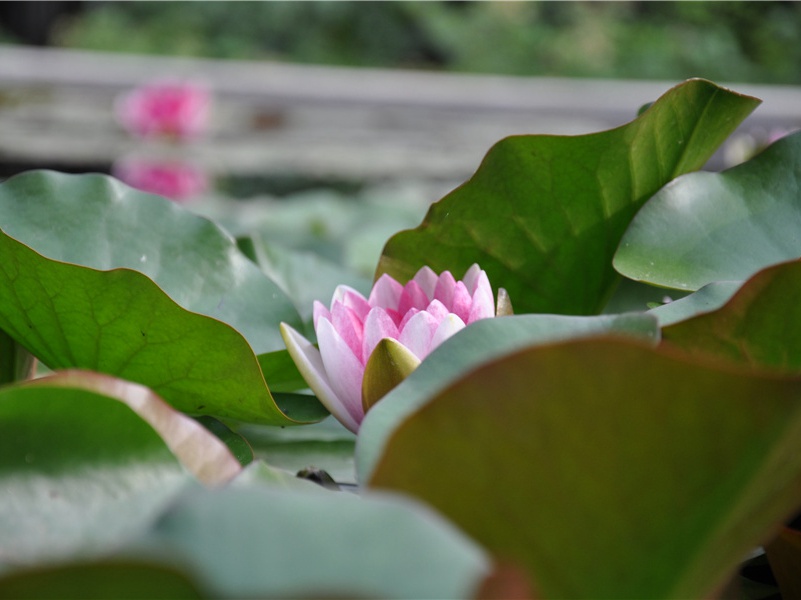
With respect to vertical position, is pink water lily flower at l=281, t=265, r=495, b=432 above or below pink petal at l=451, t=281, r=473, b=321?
below

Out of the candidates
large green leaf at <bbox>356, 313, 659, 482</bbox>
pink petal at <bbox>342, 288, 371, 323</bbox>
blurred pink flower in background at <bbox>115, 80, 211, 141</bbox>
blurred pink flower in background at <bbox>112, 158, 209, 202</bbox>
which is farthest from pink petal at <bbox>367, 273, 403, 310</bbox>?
blurred pink flower in background at <bbox>115, 80, 211, 141</bbox>

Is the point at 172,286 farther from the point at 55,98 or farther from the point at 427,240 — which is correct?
the point at 55,98

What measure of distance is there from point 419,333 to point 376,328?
0.02 metres

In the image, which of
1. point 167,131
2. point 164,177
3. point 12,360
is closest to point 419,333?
point 12,360

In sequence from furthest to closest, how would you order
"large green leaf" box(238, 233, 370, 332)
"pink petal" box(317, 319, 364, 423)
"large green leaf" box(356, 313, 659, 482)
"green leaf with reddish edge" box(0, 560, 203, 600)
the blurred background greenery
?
the blurred background greenery → "large green leaf" box(238, 233, 370, 332) → "pink petal" box(317, 319, 364, 423) → "large green leaf" box(356, 313, 659, 482) → "green leaf with reddish edge" box(0, 560, 203, 600)

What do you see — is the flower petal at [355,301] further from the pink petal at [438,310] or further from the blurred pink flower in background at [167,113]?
the blurred pink flower in background at [167,113]

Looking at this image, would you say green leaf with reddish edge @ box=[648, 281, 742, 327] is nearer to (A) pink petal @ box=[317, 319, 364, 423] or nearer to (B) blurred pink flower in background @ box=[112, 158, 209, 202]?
(A) pink petal @ box=[317, 319, 364, 423]

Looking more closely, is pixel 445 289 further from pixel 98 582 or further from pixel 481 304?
pixel 98 582

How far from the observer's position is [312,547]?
15cm

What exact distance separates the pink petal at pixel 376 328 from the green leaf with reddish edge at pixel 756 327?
0.11 metres

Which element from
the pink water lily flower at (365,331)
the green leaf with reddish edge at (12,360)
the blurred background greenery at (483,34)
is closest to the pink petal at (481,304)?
the pink water lily flower at (365,331)

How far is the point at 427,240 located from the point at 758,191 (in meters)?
0.16

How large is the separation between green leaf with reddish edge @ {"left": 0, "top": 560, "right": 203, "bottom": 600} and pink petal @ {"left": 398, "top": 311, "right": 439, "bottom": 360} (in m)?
0.19

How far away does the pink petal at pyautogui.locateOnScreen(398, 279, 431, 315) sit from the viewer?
39 centimetres
